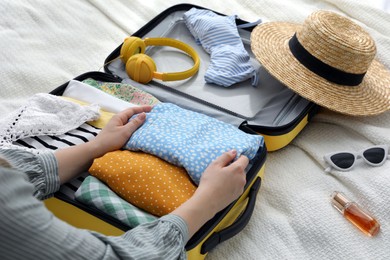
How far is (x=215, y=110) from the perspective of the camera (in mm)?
1023

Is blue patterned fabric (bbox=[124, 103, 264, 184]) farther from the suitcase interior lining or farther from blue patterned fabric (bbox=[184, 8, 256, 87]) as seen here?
blue patterned fabric (bbox=[184, 8, 256, 87])

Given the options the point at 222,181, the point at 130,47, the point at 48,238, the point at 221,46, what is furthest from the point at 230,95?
the point at 48,238

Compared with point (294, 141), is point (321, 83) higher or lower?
higher

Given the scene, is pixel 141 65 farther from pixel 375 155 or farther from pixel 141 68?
pixel 375 155

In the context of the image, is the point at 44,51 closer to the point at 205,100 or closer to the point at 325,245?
the point at 205,100

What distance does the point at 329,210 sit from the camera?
0.89 meters

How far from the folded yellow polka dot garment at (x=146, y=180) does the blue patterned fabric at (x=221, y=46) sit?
1.19 ft

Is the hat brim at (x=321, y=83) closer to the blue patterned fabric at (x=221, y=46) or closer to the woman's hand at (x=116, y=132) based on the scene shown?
the blue patterned fabric at (x=221, y=46)

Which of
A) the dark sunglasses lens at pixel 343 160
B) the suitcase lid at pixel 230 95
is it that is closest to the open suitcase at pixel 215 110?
the suitcase lid at pixel 230 95

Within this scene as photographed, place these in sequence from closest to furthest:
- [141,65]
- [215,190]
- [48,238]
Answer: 1. [48,238]
2. [215,190]
3. [141,65]

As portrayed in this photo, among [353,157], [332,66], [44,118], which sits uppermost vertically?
[332,66]

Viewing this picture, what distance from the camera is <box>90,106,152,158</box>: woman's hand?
85 cm

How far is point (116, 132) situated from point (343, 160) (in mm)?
461

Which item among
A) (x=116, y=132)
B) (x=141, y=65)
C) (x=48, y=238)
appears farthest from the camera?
(x=141, y=65)
